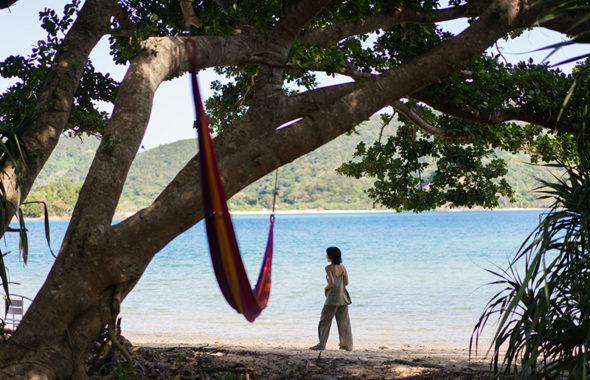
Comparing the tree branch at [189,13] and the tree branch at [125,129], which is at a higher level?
the tree branch at [189,13]

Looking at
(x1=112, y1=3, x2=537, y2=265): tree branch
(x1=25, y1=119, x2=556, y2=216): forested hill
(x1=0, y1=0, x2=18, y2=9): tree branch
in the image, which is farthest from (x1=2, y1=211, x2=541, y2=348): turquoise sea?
(x1=25, y1=119, x2=556, y2=216): forested hill

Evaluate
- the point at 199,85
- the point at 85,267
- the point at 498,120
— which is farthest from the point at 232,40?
the point at 498,120

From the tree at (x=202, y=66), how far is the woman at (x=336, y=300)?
4.65 ft

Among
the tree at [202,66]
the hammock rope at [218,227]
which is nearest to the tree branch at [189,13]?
the tree at [202,66]

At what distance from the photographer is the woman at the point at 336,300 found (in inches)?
196

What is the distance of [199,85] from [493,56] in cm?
248

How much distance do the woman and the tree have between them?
1.42 m

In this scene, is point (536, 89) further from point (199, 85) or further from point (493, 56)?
point (199, 85)

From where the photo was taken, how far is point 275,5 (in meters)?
3.58

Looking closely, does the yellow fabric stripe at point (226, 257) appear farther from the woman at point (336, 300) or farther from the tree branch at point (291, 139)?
the woman at point (336, 300)

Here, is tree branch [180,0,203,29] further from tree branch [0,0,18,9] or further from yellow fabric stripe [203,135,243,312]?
Answer: yellow fabric stripe [203,135,243,312]

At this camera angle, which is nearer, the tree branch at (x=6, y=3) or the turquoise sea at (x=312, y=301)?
the tree branch at (x=6, y=3)

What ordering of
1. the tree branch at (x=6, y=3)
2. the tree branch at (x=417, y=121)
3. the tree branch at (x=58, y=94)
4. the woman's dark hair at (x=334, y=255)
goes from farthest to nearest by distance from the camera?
the woman's dark hair at (x=334, y=255) → the tree branch at (x=417, y=121) → the tree branch at (x=6, y=3) → the tree branch at (x=58, y=94)

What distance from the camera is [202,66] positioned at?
286cm
